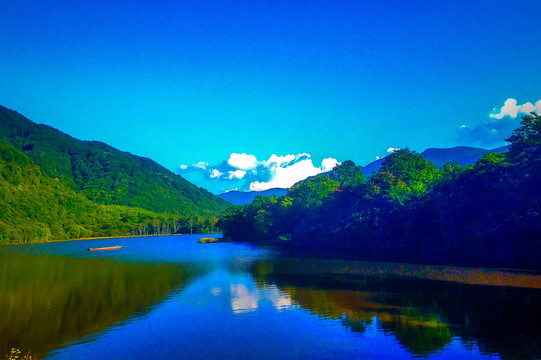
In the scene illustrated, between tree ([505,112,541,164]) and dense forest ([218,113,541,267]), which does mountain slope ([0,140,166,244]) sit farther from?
tree ([505,112,541,164])

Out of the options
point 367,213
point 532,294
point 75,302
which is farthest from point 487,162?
point 75,302

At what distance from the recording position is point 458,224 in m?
64.6

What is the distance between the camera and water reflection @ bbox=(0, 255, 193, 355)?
24219mm

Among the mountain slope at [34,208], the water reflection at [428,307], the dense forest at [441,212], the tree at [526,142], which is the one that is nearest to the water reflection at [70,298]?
the water reflection at [428,307]

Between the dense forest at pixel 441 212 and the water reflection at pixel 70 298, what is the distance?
131 feet

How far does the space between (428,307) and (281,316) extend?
35.9 ft

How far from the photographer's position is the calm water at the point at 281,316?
20.7m

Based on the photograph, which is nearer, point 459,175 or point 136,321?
point 136,321

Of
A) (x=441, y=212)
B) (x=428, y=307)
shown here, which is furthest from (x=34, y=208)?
(x=428, y=307)

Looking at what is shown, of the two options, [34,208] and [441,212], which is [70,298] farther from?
[34,208]

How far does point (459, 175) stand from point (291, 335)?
2154 inches

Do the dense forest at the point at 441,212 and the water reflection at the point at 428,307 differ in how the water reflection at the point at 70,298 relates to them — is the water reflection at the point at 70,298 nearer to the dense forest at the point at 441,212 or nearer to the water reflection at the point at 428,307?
the water reflection at the point at 428,307

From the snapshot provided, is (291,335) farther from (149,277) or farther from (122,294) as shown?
(149,277)

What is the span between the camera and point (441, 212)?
6569 centimetres
